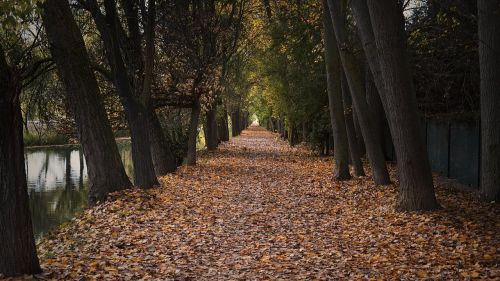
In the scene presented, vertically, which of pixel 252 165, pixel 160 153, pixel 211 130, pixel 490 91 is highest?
pixel 490 91

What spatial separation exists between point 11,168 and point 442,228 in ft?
21.4

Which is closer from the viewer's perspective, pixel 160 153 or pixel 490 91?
pixel 490 91

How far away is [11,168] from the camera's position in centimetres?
625

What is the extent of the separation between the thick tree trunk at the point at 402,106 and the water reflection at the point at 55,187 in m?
9.43

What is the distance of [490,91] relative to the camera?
35.4 ft

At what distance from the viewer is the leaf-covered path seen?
22.9 feet

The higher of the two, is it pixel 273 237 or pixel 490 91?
pixel 490 91

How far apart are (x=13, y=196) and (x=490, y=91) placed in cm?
897

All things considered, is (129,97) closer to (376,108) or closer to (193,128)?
(193,128)

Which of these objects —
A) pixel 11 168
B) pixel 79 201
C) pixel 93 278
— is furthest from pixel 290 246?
pixel 79 201

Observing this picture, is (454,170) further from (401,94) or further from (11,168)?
(11,168)

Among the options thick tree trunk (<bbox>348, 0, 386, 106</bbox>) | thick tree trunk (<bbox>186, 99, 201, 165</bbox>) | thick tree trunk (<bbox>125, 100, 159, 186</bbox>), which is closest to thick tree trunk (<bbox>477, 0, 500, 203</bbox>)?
thick tree trunk (<bbox>348, 0, 386, 106</bbox>)

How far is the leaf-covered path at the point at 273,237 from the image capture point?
22.9 ft

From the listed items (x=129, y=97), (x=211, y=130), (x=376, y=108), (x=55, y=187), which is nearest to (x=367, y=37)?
(x=129, y=97)
